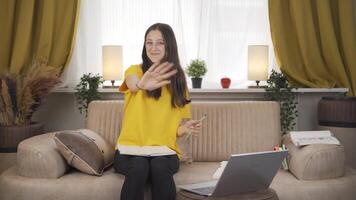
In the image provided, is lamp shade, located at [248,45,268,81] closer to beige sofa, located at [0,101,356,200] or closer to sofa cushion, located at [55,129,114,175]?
beige sofa, located at [0,101,356,200]

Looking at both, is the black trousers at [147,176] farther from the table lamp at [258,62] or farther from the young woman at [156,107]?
the table lamp at [258,62]

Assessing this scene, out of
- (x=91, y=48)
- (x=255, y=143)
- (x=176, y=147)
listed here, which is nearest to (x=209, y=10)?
(x=91, y=48)

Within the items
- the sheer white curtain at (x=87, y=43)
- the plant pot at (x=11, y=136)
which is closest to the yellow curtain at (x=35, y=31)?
the sheer white curtain at (x=87, y=43)

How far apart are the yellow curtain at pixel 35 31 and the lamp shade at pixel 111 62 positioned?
0.33 meters

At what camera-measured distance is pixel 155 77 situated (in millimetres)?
2172

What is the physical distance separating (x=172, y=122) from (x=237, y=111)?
0.59 metres

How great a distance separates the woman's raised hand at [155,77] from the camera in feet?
7.13

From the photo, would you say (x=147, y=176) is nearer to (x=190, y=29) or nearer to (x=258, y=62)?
(x=258, y=62)

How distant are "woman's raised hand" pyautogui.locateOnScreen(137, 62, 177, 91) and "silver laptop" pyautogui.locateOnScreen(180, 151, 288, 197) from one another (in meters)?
0.63

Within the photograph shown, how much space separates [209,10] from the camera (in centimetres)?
339

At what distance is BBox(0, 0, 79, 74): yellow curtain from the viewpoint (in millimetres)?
3230

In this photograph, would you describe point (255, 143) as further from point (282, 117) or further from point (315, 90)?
point (315, 90)

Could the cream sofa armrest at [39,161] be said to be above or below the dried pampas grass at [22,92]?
below

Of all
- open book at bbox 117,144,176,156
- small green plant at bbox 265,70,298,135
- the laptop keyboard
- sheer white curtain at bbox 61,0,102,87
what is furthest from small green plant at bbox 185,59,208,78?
the laptop keyboard
